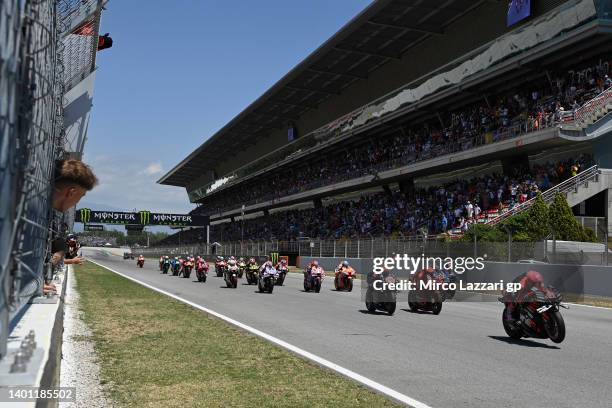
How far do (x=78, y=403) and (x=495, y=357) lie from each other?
520cm

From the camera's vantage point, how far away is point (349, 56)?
1788 inches

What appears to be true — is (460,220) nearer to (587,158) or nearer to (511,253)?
(587,158)

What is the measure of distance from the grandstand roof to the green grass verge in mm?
29984

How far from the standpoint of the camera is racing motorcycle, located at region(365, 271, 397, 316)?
14000mm

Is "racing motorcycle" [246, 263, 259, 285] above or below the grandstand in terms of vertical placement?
below

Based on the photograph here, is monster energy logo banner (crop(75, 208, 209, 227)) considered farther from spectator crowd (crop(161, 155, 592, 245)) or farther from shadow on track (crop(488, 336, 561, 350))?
shadow on track (crop(488, 336, 561, 350))

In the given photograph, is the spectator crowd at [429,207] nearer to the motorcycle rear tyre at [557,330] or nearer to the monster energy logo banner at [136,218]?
the motorcycle rear tyre at [557,330]

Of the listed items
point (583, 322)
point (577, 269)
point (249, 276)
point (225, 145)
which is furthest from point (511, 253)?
point (225, 145)

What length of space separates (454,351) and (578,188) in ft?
64.4

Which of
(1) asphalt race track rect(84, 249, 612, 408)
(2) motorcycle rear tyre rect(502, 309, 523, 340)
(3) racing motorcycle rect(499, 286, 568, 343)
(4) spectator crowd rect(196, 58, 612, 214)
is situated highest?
(4) spectator crowd rect(196, 58, 612, 214)

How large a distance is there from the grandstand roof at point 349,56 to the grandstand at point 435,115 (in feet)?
0.43

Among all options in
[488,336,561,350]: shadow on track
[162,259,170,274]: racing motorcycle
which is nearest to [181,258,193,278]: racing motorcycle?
[162,259,170,274]: racing motorcycle

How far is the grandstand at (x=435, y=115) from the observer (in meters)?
27.6

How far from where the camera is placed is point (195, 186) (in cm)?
10800
